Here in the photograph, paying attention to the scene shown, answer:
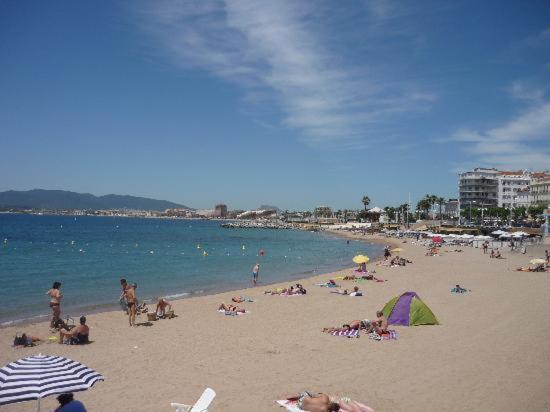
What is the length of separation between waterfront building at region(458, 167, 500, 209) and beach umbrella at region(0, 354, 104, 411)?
12632 cm

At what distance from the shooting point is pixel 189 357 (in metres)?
10.8

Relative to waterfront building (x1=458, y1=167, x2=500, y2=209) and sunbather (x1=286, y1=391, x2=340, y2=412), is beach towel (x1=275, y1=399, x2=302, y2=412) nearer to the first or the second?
sunbather (x1=286, y1=391, x2=340, y2=412)

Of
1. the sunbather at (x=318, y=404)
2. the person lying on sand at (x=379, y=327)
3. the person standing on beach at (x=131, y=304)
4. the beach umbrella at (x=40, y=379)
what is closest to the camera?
the beach umbrella at (x=40, y=379)

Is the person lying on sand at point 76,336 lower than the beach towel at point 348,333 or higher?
lower

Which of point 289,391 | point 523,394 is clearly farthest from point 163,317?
point 523,394

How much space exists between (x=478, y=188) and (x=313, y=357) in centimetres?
12367

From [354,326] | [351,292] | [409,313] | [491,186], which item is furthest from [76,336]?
[491,186]

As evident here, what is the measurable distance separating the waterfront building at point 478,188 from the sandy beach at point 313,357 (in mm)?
112355

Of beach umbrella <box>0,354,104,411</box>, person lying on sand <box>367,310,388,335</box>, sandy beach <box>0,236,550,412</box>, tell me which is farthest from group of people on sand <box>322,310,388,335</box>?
beach umbrella <box>0,354,104,411</box>

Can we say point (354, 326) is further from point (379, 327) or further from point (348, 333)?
point (379, 327)

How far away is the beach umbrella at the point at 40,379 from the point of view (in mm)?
5312

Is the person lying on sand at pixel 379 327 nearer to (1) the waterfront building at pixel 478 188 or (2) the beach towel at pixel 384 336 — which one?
(2) the beach towel at pixel 384 336

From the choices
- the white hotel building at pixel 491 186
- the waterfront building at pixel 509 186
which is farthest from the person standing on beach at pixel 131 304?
the waterfront building at pixel 509 186

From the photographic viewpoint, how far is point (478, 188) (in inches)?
4791
